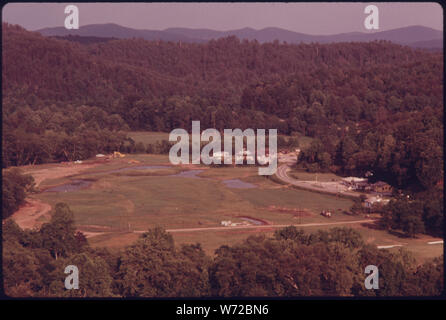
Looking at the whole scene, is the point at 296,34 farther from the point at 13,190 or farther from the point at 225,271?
the point at 225,271

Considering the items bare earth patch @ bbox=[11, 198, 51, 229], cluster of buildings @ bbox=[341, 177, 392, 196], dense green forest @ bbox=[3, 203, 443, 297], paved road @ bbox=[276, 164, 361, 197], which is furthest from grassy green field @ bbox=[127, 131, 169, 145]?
dense green forest @ bbox=[3, 203, 443, 297]

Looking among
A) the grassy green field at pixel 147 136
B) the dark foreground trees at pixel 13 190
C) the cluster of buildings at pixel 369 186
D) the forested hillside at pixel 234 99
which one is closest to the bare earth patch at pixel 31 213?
the dark foreground trees at pixel 13 190

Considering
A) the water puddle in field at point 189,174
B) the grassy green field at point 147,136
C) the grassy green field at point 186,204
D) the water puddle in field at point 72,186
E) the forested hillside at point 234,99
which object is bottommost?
the grassy green field at point 186,204

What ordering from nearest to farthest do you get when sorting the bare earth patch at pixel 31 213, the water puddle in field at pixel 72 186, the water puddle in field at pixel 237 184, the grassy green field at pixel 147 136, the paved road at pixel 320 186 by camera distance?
1. the bare earth patch at pixel 31 213
2. the paved road at pixel 320 186
3. the water puddle in field at pixel 72 186
4. the water puddle in field at pixel 237 184
5. the grassy green field at pixel 147 136

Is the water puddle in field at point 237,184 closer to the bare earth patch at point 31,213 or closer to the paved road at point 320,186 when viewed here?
the paved road at point 320,186

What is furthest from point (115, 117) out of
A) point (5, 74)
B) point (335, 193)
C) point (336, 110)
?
point (335, 193)

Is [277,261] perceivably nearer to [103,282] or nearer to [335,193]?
[103,282]
